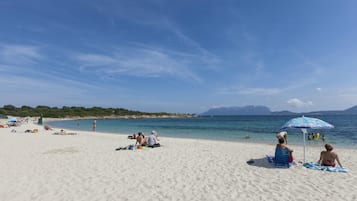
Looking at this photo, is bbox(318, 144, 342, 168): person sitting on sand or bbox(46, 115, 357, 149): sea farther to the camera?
bbox(46, 115, 357, 149): sea

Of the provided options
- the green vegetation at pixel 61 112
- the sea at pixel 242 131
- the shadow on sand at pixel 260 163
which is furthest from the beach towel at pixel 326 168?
the green vegetation at pixel 61 112

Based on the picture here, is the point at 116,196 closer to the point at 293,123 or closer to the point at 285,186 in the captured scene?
the point at 285,186

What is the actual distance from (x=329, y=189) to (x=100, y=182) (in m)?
5.52

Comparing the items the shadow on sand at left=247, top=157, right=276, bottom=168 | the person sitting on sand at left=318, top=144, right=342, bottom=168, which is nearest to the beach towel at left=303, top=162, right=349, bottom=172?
the person sitting on sand at left=318, top=144, right=342, bottom=168

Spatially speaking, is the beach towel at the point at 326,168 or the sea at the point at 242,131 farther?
the sea at the point at 242,131

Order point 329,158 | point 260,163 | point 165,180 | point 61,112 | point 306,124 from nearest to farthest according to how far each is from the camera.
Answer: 1. point 165,180
2. point 329,158
3. point 306,124
4. point 260,163
5. point 61,112

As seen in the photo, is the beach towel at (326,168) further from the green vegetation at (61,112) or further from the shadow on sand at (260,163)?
the green vegetation at (61,112)

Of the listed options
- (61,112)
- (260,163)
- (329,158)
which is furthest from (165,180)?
(61,112)

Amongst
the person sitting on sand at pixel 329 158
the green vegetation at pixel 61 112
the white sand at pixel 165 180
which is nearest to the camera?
the white sand at pixel 165 180

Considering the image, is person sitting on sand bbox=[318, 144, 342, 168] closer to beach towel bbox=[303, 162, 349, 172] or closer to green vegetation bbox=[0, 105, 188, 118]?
beach towel bbox=[303, 162, 349, 172]

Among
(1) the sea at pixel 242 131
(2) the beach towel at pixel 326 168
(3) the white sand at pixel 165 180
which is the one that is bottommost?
(1) the sea at pixel 242 131

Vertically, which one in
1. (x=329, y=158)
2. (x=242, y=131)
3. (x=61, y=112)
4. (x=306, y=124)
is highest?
(x=61, y=112)

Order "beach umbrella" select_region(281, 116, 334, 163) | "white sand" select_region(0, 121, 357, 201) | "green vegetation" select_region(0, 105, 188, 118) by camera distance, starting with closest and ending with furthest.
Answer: "white sand" select_region(0, 121, 357, 201) < "beach umbrella" select_region(281, 116, 334, 163) < "green vegetation" select_region(0, 105, 188, 118)

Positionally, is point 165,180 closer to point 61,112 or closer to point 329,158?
point 329,158
